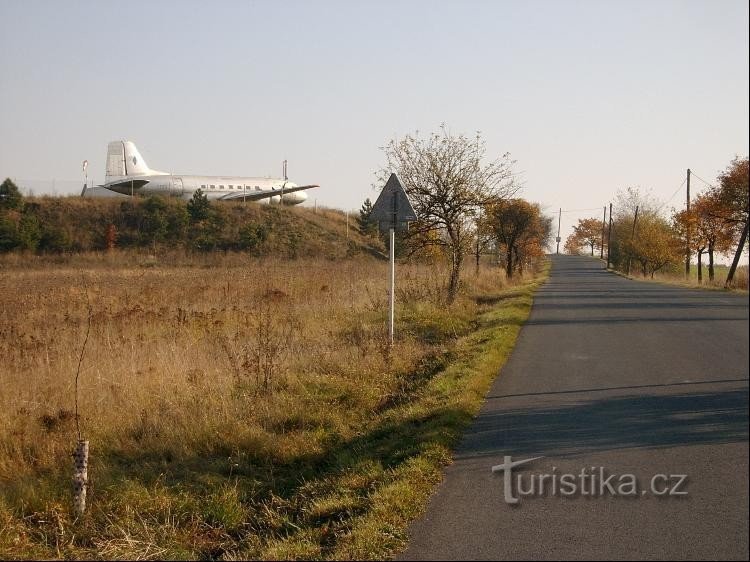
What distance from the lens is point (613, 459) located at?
232 inches

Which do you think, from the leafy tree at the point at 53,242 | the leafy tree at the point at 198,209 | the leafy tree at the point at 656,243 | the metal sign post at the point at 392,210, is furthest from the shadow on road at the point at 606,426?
the leafy tree at the point at 198,209

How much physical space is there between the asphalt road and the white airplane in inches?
2261

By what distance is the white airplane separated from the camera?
63.8 meters

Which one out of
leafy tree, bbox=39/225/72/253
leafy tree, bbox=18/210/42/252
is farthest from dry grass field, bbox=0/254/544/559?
leafy tree, bbox=39/225/72/253

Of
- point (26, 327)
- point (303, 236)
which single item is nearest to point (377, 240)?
point (303, 236)

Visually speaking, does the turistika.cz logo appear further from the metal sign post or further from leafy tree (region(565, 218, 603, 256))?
leafy tree (region(565, 218, 603, 256))

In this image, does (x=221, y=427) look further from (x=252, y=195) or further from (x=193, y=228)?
(x=252, y=195)

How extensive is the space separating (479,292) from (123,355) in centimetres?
2096

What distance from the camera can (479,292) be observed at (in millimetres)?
30500

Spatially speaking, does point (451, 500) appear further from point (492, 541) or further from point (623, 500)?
point (623, 500)

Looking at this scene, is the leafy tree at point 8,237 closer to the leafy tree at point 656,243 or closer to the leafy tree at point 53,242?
the leafy tree at point 53,242

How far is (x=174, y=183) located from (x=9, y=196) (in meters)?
27.5

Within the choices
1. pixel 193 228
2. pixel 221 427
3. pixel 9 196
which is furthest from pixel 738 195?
pixel 193 228

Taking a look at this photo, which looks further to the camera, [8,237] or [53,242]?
[53,242]
